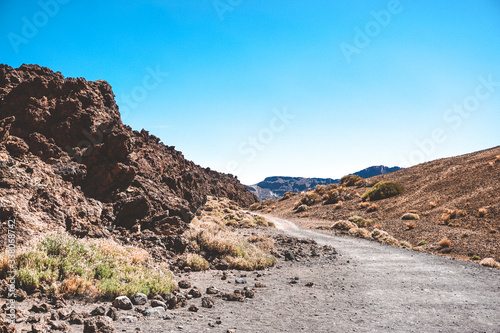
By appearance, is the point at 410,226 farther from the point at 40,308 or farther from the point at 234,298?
the point at 40,308

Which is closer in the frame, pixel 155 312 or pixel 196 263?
pixel 155 312

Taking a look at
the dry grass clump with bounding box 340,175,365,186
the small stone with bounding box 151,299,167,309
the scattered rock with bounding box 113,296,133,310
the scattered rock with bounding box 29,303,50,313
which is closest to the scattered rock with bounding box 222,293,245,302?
the small stone with bounding box 151,299,167,309

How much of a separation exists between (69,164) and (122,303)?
5.82 meters

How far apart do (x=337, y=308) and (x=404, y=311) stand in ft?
5.27

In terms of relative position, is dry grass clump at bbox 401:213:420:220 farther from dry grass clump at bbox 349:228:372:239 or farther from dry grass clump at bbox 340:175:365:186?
dry grass clump at bbox 340:175:365:186

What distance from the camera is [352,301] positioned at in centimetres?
732

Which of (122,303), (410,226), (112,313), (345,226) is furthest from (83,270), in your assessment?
(345,226)

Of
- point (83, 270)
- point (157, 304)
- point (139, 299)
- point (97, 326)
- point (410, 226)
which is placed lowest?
point (157, 304)

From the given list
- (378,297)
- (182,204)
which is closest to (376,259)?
(378,297)

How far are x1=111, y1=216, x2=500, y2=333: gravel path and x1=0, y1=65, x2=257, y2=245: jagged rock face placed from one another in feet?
12.2

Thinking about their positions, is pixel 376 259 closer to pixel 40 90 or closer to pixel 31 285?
pixel 31 285

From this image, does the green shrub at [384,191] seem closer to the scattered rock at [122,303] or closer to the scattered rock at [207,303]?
the scattered rock at [207,303]

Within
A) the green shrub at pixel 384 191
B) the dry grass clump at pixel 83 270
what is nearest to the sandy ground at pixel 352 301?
the dry grass clump at pixel 83 270

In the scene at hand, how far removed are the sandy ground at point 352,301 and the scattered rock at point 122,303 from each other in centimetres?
20
